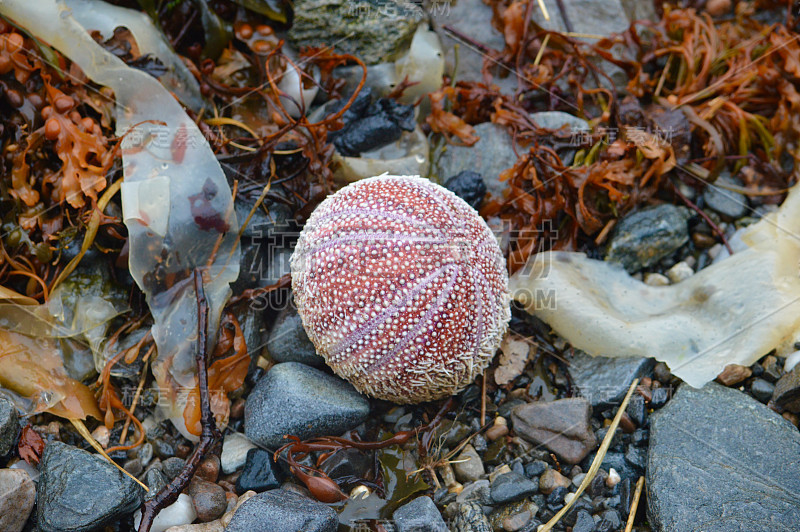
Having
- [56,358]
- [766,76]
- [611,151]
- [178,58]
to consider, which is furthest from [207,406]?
[766,76]

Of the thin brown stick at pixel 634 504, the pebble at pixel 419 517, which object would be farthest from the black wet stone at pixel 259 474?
the thin brown stick at pixel 634 504

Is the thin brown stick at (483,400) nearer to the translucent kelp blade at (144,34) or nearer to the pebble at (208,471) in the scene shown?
the pebble at (208,471)

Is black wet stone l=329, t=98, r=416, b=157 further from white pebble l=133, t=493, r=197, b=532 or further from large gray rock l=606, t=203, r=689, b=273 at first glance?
white pebble l=133, t=493, r=197, b=532

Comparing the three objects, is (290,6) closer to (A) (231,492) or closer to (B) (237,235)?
(B) (237,235)

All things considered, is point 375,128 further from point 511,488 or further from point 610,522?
point 610,522

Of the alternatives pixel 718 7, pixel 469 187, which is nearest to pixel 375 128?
pixel 469 187
